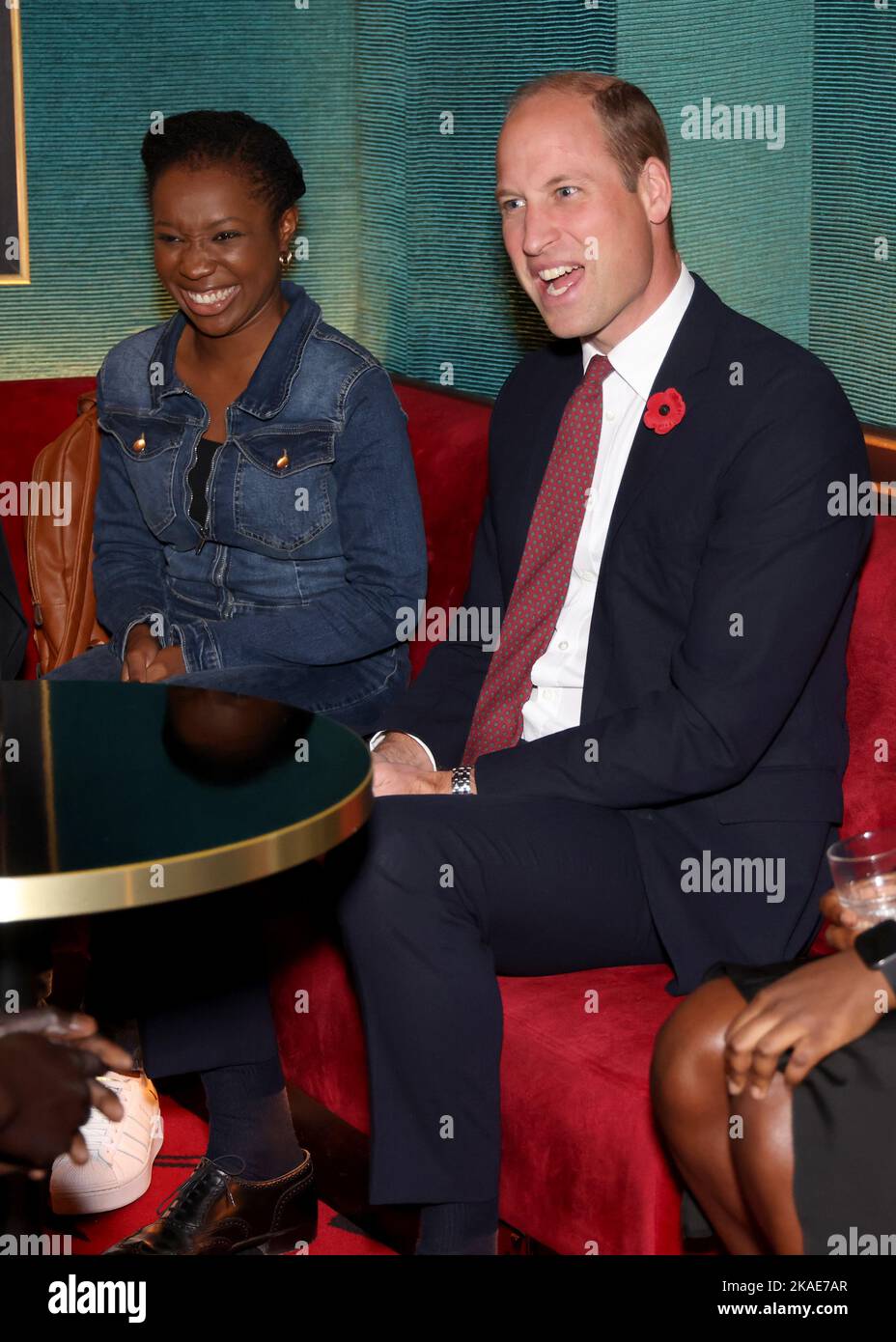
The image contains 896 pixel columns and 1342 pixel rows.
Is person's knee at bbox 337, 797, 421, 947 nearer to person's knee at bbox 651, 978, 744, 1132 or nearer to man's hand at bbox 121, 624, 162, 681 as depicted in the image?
person's knee at bbox 651, 978, 744, 1132

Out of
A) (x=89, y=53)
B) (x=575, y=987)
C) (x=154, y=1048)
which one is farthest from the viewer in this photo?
(x=89, y=53)

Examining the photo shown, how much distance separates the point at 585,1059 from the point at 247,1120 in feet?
2.10

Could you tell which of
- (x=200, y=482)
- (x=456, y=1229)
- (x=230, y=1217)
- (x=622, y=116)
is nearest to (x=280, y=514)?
(x=200, y=482)

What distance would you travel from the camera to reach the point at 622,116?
2.26 m

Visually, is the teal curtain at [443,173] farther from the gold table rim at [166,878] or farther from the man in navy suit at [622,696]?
the gold table rim at [166,878]

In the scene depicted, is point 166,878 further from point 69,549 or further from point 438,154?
point 438,154

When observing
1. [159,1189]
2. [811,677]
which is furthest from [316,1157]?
[811,677]

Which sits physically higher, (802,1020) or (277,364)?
(277,364)

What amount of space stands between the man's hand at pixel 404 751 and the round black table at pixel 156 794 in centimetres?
41

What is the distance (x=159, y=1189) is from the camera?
269cm

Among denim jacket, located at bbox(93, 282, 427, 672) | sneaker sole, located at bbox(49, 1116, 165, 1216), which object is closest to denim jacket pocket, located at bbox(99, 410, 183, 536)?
denim jacket, located at bbox(93, 282, 427, 672)

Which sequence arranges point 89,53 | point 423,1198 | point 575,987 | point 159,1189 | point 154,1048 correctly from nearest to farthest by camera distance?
1. point 423,1198
2. point 575,987
3. point 154,1048
4. point 159,1189
5. point 89,53
